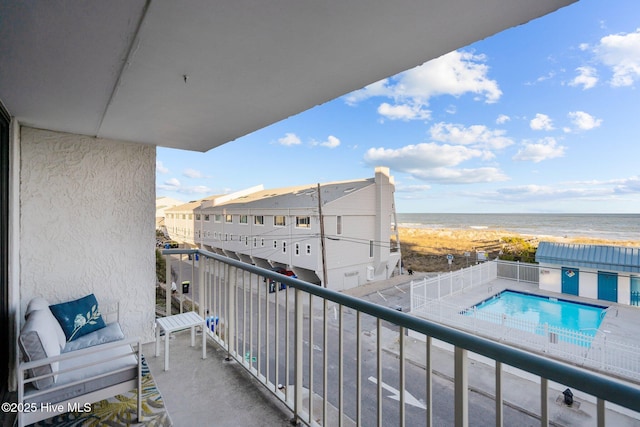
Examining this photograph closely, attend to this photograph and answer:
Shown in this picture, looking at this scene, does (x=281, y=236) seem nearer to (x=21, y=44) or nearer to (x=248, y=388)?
(x=248, y=388)

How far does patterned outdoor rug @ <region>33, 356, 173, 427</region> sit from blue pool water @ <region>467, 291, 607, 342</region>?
362 inches

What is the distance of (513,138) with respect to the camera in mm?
28047

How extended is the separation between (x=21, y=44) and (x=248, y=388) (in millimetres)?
2323

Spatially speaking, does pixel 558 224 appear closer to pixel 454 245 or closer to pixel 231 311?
pixel 454 245

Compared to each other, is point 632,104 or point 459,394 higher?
point 632,104

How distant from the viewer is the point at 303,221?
12.9 m

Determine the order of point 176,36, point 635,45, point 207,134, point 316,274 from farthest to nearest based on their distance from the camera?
1. point 316,274
2. point 635,45
3. point 207,134
4. point 176,36

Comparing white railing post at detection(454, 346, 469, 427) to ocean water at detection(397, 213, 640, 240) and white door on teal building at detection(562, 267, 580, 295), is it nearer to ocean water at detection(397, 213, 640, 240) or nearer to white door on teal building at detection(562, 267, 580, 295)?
white door on teal building at detection(562, 267, 580, 295)

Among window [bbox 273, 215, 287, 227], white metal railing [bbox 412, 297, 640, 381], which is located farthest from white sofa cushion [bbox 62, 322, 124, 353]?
window [bbox 273, 215, 287, 227]

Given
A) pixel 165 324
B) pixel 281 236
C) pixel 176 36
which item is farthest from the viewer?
pixel 281 236

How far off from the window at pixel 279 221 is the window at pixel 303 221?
2.72 feet

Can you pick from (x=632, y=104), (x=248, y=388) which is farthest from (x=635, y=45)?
(x=248, y=388)

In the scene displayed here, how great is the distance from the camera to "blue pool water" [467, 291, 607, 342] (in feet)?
30.1

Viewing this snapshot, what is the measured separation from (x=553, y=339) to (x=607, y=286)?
5.87m
